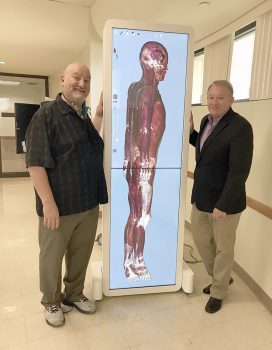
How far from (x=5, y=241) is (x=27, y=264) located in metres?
0.65

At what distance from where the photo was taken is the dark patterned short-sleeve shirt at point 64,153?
1.59 m

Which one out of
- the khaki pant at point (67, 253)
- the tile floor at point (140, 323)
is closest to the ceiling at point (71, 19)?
the khaki pant at point (67, 253)

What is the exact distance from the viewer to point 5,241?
10.3ft

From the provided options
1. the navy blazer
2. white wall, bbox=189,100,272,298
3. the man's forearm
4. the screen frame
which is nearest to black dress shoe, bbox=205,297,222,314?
the screen frame

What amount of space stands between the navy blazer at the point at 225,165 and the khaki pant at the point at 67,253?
745 mm

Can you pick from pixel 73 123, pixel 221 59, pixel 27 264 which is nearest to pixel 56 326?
pixel 27 264

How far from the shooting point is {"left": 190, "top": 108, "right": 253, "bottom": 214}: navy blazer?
1810 mm

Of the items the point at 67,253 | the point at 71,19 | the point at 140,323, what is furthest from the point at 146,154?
the point at 71,19

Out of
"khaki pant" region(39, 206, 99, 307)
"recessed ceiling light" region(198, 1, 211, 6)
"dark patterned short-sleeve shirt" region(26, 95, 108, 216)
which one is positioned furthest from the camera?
"recessed ceiling light" region(198, 1, 211, 6)

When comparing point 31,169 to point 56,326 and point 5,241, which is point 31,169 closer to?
point 56,326

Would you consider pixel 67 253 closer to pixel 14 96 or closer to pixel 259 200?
pixel 259 200

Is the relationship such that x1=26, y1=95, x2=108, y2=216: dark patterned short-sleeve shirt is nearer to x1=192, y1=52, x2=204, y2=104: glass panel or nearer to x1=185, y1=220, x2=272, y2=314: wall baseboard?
x1=185, y1=220, x2=272, y2=314: wall baseboard

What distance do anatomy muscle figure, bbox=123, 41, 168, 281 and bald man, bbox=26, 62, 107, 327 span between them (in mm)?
238

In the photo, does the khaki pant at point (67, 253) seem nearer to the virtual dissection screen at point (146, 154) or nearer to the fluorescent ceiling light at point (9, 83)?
the virtual dissection screen at point (146, 154)
